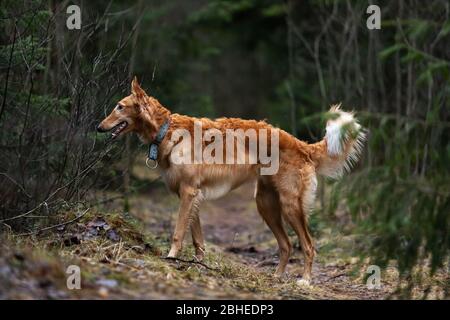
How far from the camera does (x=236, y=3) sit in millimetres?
18000

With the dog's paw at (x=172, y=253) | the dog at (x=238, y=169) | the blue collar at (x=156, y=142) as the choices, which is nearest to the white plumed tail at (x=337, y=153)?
the dog at (x=238, y=169)

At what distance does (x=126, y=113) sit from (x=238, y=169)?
1.55 metres

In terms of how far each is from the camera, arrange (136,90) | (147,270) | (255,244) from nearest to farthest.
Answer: (147,270), (136,90), (255,244)

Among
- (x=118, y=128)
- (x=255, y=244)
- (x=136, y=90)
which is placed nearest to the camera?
(x=136, y=90)

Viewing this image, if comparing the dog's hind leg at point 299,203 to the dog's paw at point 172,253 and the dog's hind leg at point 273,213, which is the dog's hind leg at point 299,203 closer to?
the dog's hind leg at point 273,213

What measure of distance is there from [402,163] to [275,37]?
1537 centimetres

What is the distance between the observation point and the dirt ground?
5.87 m

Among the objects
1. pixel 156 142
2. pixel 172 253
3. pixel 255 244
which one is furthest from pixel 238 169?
pixel 255 244

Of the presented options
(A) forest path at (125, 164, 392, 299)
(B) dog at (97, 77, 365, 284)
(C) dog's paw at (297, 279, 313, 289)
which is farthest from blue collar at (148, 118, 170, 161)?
(C) dog's paw at (297, 279, 313, 289)

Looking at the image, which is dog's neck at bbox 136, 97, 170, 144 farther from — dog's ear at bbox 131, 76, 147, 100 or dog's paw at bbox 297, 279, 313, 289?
dog's paw at bbox 297, 279, 313, 289

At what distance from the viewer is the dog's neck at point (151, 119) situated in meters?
8.45

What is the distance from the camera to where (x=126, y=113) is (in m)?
8.40

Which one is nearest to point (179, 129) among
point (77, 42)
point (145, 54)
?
point (77, 42)

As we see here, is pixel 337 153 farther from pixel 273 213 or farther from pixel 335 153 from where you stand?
pixel 273 213
